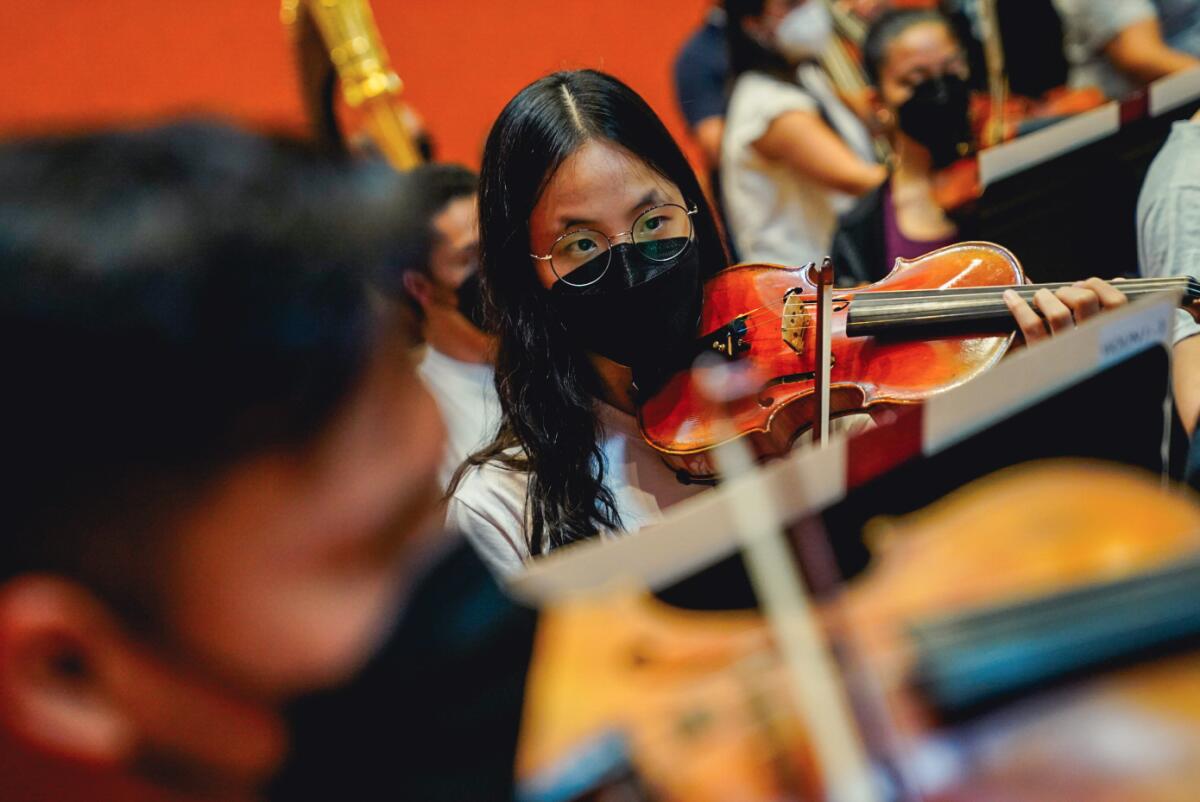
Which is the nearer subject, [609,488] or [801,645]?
[801,645]

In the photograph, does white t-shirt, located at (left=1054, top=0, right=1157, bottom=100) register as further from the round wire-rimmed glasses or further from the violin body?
the round wire-rimmed glasses

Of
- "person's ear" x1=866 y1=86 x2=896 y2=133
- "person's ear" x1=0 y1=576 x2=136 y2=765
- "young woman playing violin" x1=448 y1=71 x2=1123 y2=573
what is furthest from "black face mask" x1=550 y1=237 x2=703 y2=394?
"person's ear" x1=866 y1=86 x2=896 y2=133

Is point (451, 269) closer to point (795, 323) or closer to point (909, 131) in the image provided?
point (795, 323)

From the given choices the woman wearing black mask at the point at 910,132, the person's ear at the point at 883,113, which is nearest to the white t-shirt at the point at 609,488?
the woman wearing black mask at the point at 910,132

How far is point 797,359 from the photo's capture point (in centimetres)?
109

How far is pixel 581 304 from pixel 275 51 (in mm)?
2102

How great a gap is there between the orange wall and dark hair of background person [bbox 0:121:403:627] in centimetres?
209

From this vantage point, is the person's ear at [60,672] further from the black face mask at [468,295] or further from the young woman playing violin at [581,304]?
the black face mask at [468,295]

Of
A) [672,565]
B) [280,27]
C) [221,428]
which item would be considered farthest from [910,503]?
[280,27]

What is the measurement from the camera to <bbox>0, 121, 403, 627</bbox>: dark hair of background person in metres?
0.35

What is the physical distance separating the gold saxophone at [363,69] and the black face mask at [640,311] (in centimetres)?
104

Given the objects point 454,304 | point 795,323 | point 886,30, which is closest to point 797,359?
point 795,323

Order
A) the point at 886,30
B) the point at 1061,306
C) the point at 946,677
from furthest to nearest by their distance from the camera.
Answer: the point at 886,30 → the point at 1061,306 → the point at 946,677

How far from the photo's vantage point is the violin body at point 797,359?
1.03 m
